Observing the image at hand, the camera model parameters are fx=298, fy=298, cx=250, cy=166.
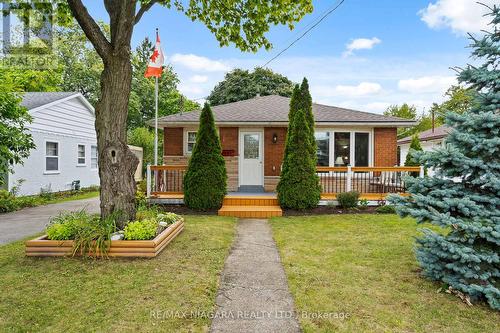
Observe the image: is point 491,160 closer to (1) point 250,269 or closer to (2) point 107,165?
(1) point 250,269

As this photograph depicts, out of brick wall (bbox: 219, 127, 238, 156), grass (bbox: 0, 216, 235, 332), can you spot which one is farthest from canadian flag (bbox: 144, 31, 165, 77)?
grass (bbox: 0, 216, 235, 332)

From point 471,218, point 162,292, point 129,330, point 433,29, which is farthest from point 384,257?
point 433,29

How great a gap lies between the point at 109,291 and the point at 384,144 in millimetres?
11364

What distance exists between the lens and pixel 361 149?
39.9 feet

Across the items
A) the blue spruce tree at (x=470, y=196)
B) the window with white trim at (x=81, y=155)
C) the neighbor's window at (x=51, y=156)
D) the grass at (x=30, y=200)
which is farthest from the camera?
the window with white trim at (x=81, y=155)

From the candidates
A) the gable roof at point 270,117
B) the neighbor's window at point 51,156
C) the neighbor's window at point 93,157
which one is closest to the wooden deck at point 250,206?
the gable roof at point 270,117

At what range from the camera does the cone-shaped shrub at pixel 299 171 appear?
9016 millimetres

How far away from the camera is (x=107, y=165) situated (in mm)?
5359

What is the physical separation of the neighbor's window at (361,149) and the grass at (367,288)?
228 inches

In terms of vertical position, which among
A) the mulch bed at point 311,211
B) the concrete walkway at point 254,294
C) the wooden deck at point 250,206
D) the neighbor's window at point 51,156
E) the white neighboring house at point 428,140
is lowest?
the concrete walkway at point 254,294

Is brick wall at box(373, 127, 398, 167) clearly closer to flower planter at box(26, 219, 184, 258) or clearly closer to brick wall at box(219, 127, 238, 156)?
brick wall at box(219, 127, 238, 156)

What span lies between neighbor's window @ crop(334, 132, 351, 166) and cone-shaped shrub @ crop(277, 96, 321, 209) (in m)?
3.37

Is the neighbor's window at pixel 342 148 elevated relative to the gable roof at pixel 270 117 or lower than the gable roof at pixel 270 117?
lower

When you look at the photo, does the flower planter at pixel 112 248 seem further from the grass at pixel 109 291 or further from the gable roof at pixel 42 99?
the gable roof at pixel 42 99
